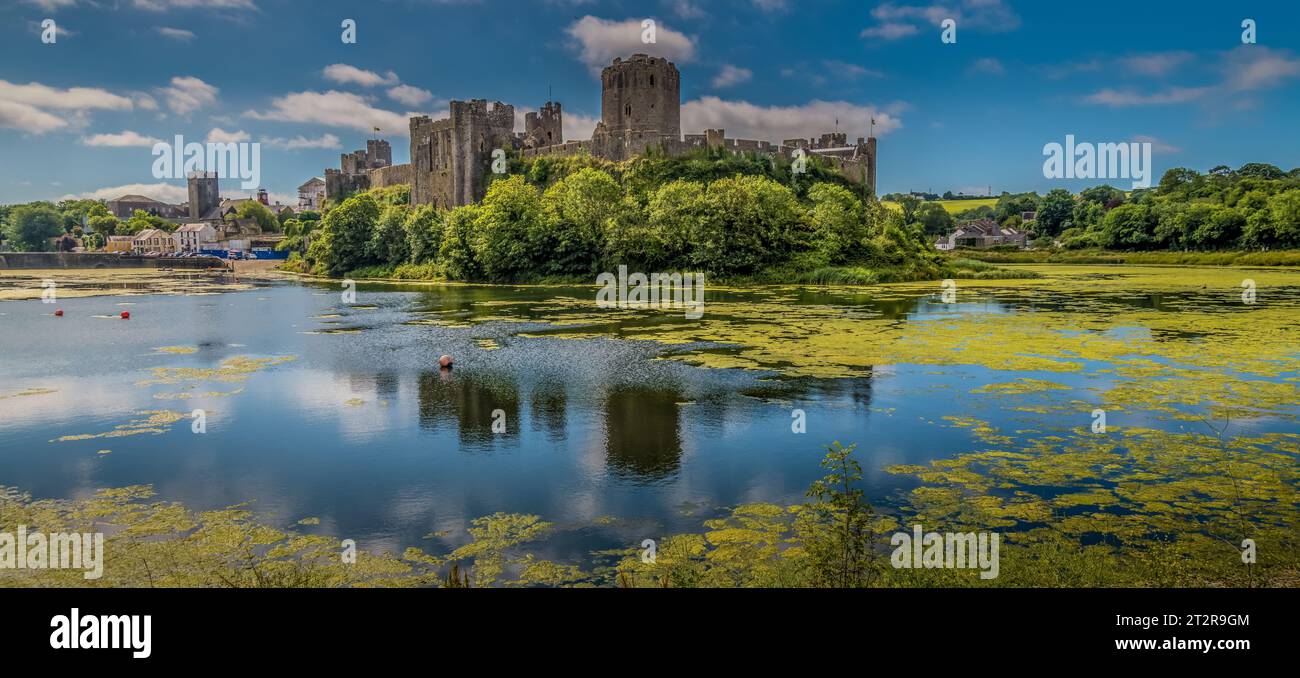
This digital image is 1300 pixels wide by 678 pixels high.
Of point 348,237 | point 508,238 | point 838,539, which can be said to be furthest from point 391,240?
point 838,539

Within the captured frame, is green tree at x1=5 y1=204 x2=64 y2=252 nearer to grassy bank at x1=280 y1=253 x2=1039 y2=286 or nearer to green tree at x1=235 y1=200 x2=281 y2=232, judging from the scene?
green tree at x1=235 y1=200 x2=281 y2=232

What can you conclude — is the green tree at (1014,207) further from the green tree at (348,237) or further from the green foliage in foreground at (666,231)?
the green tree at (348,237)

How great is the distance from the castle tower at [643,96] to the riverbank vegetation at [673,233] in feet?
20.2

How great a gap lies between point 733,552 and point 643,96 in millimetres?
63521

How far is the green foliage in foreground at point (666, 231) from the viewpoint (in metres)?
48.7

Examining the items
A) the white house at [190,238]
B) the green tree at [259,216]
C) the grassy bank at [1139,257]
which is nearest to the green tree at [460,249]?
the grassy bank at [1139,257]

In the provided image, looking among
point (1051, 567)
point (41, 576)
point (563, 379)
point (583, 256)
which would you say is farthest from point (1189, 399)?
point (583, 256)

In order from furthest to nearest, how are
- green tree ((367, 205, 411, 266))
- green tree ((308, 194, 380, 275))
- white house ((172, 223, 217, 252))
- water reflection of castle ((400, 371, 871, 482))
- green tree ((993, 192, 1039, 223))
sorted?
green tree ((993, 192, 1039, 223)) < white house ((172, 223, 217, 252)) < green tree ((308, 194, 380, 275)) < green tree ((367, 205, 411, 266)) < water reflection of castle ((400, 371, 871, 482))

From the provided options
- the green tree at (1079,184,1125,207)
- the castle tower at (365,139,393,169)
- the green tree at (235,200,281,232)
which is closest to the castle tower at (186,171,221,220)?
the green tree at (235,200,281,232)

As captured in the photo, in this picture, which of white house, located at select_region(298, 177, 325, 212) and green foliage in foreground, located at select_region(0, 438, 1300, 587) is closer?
green foliage in foreground, located at select_region(0, 438, 1300, 587)

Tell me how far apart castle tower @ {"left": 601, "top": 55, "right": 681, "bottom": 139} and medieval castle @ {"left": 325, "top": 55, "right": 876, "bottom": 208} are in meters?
0.08

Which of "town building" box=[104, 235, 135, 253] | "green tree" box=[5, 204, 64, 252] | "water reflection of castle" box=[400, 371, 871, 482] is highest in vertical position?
"green tree" box=[5, 204, 64, 252]

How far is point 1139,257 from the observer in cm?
7594

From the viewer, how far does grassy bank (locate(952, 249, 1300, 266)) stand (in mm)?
65375
